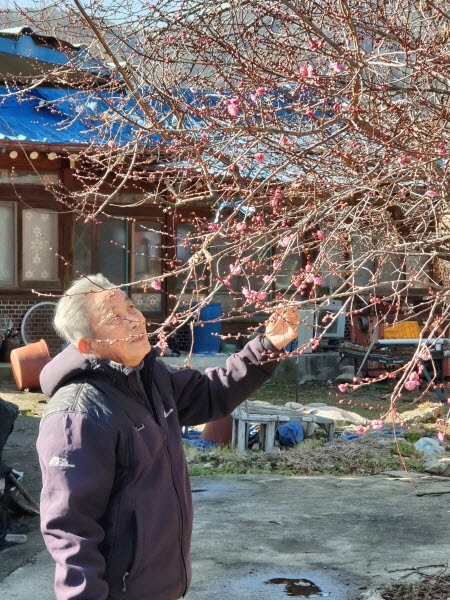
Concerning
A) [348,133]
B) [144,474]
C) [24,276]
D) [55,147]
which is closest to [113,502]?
[144,474]

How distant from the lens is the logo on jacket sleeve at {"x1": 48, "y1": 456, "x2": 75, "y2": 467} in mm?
2941

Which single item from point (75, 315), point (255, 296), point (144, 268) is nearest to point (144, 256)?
point (144, 268)

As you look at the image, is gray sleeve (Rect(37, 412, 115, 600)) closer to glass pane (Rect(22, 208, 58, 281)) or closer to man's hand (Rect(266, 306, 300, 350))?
man's hand (Rect(266, 306, 300, 350))

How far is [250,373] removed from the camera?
11.8 ft

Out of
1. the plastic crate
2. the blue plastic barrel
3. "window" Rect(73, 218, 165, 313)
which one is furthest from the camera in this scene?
the plastic crate

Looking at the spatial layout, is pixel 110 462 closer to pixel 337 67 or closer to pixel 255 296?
pixel 255 296

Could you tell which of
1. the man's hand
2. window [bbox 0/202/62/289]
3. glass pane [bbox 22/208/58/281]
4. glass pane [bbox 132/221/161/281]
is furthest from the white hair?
glass pane [bbox 132/221/161/281]

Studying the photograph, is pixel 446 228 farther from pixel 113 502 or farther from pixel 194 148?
pixel 113 502

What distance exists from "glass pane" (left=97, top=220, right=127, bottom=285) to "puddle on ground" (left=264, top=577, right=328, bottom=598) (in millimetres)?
11678

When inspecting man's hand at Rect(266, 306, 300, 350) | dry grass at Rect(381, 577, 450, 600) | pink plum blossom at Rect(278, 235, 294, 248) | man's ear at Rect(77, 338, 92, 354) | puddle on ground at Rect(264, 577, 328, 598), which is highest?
pink plum blossom at Rect(278, 235, 294, 248)

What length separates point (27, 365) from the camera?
14.1 meters

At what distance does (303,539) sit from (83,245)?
10.8 m

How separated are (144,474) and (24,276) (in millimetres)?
13569

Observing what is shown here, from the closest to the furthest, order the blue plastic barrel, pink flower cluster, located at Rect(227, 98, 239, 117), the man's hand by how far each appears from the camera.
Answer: the man's hand
pink flower cluster, located at Rect(227, 98, 239, 117)
the blue plastic barrel
